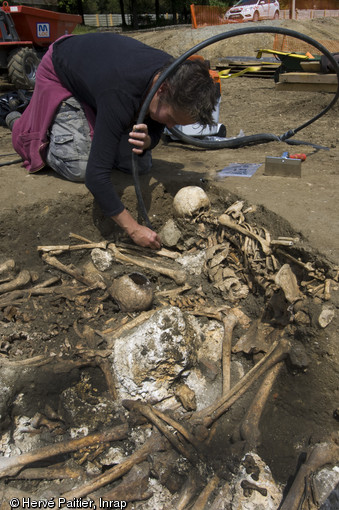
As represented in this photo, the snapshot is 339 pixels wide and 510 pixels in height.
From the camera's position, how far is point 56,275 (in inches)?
136

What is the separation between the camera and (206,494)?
2.07m

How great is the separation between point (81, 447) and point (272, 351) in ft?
4.41

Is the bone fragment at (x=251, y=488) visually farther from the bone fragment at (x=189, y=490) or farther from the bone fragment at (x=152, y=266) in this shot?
the bone fragment at (x=152, y=266)

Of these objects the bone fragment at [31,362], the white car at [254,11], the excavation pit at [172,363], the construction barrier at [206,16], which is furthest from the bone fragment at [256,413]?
the construction barrier at [206,16]

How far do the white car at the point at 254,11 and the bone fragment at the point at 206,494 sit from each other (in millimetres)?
20522

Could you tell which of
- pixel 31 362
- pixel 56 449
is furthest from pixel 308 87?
pixel 56 449

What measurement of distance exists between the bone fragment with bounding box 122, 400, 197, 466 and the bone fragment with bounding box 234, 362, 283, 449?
1.12ft

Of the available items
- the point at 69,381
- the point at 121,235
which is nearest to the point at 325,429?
the point at 69,381

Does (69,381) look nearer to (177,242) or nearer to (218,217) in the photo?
(177,242)

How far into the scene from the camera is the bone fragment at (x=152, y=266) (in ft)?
10.9

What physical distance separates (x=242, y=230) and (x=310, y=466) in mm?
1789

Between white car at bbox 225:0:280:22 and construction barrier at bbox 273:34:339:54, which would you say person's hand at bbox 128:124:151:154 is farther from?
white car at bbox 225:0:280:22

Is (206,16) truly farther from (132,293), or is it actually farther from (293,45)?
A: (132,293)

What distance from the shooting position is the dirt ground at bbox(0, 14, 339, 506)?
2371 mm
